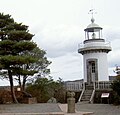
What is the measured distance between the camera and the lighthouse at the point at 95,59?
102 feet

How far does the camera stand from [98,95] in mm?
27922

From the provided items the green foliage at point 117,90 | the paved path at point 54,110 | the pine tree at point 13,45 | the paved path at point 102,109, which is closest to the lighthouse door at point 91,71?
the green foliage at point 117,90

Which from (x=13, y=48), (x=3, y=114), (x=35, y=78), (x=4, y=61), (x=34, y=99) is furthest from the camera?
(x=35, y=78)

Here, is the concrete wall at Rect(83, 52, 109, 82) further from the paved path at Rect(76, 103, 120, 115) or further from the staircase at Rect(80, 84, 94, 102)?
the paved path at Rect(76, 103, 120, 115)

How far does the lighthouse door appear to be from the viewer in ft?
102

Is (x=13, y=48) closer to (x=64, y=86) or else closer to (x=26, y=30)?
(x=26, y=30)

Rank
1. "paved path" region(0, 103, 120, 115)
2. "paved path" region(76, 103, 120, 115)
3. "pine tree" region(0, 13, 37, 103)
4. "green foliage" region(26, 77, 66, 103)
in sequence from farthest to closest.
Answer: "green foliage" region(26, 77, 66, 103), "pine tree" region(0, 13, 37, 103), "paved path" region(76, 103, 120, 115), "paved path" region(0, 103, 120, 115)

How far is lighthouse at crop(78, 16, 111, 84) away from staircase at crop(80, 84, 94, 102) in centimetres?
98

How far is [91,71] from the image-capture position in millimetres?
31250

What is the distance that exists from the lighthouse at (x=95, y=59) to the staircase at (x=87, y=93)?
983mm

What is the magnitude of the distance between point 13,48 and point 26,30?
2.24 m

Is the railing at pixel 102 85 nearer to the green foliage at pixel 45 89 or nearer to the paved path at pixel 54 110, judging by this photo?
the green foliage at pixel 45 89

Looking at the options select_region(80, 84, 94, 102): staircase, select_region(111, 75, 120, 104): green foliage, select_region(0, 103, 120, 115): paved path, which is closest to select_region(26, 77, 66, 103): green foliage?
select_region(80, 84, 94, 102): staircase

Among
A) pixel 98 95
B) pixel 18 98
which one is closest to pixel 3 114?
pixel 18 98
